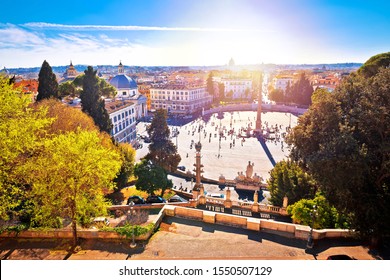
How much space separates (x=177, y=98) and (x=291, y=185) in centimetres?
4974

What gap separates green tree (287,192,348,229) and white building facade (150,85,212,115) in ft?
167

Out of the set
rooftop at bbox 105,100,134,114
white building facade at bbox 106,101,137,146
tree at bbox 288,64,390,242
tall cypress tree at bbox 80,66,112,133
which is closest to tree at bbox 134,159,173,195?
tall cypress tree at bbox 80,66,112,133

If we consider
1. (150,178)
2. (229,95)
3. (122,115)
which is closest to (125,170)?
(150,178)

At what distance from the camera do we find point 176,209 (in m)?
12.5

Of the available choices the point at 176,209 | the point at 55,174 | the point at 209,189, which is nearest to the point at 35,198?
the point at 55,174

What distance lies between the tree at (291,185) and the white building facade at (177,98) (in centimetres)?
4661

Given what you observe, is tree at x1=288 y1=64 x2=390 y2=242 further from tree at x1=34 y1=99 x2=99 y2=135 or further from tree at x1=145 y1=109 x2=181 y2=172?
tree at x1=145 y1=109 x2=181 y2=172

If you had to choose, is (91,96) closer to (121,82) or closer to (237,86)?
(121,82)

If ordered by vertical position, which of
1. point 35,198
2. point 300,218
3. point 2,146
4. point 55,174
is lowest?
point 300,218

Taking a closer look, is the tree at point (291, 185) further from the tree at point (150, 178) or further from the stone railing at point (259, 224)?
the tree at point (150, 178)

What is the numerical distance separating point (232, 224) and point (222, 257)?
105 inches

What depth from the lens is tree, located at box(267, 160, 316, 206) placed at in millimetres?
16172

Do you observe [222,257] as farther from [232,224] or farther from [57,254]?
[57,254]

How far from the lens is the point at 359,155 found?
28.4ft
